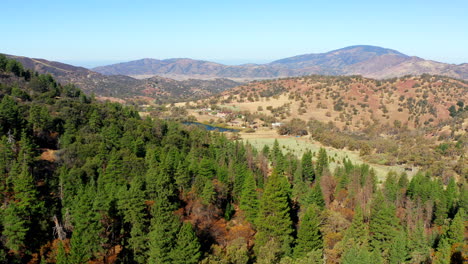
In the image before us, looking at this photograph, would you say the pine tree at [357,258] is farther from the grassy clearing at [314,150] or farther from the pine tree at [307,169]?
the grassy clearing at [314,150]

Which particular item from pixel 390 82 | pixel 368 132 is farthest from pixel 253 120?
pixel 390 82

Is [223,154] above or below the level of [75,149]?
below

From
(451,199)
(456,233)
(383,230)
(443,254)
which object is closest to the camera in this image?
(443,254)

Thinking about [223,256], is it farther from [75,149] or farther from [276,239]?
[75,149]

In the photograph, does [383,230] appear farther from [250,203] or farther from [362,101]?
[362,101]

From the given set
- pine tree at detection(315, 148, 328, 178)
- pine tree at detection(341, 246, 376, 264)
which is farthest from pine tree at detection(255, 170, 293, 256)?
pine tree at detection(315, 148, 328, 178)

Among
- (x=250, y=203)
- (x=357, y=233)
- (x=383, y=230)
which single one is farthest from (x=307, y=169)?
(x=357, y=233)
